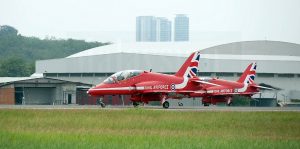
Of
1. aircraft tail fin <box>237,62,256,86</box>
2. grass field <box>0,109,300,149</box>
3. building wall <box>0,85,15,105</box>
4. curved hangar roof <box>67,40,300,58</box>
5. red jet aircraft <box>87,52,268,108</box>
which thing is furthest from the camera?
curved hangar roof <box>67,40,300,58</box>

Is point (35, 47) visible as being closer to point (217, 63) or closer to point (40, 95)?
point (217, 63)

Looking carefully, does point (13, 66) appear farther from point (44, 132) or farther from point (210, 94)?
point (44, 132)

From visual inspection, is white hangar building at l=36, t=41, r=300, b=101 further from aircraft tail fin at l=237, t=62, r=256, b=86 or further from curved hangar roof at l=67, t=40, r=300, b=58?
aircraft tail fin at l=237, t=62, r=256, b=86

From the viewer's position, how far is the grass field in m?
27.2

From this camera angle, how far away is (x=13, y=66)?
121250 mm

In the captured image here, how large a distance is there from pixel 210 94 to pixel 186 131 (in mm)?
35976

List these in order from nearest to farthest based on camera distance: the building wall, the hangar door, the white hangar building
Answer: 1. the building wall
2. the hangar door
3. the white hangar building

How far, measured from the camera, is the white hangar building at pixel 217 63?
91125 millimetres

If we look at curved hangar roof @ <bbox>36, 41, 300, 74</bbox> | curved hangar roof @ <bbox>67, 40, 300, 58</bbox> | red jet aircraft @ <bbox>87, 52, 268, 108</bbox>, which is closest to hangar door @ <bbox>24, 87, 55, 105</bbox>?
curved hangar roof @ <bbox>36, 41, 300, 74</bbox>

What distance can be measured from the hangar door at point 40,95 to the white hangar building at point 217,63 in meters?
15.7

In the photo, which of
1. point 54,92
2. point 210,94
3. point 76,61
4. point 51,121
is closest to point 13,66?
point 76,61

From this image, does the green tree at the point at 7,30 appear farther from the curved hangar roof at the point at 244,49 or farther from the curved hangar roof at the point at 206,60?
the curved hangar roof at the point at 244,49

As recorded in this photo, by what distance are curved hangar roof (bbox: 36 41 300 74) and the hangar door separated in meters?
16.5

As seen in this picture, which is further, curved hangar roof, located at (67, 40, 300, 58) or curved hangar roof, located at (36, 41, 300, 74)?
curved hangar roof, located at (67, 40, 300, 58)
